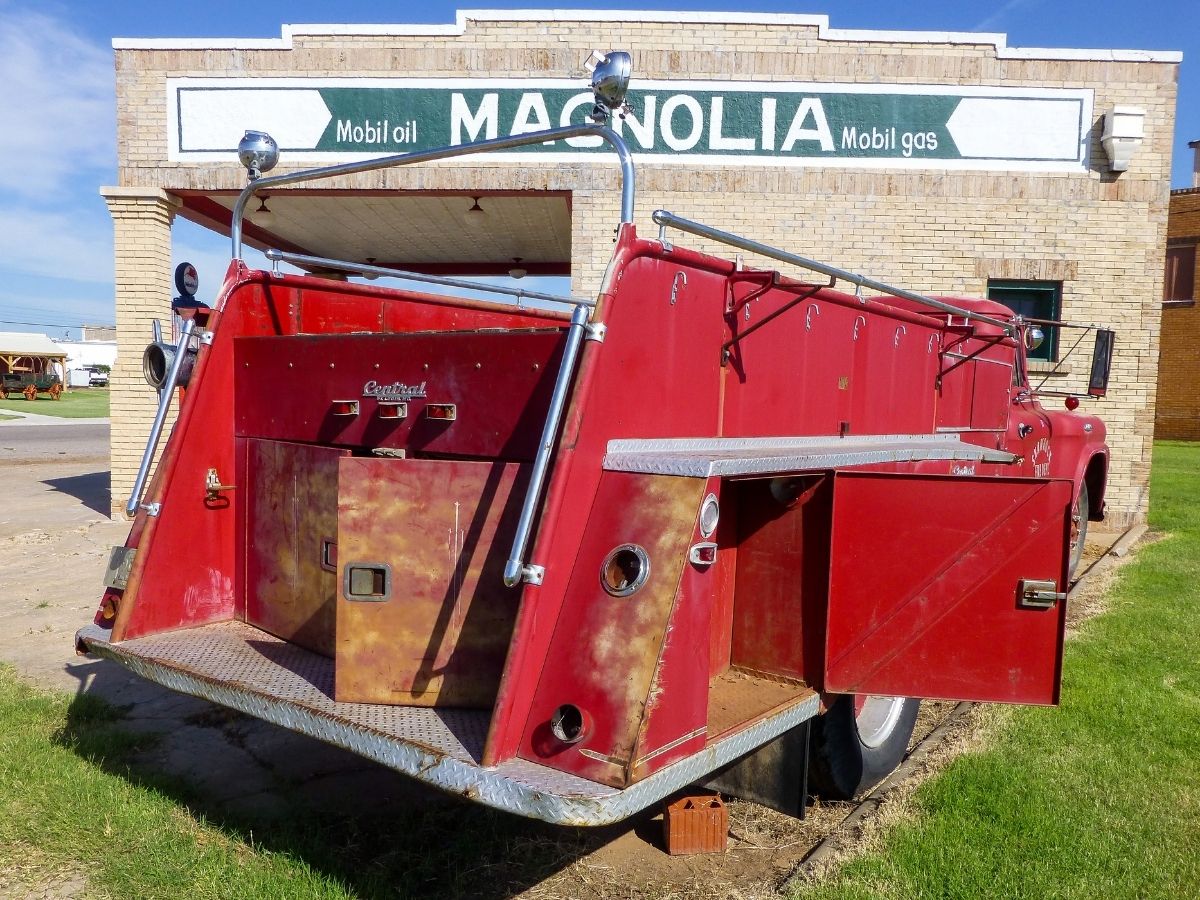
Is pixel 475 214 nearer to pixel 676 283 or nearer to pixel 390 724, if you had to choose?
pixel 676 283

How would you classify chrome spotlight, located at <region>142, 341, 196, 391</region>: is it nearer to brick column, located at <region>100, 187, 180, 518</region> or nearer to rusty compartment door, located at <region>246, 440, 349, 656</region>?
rusty compartment door, located at <region>246, 440, 349, 656</region>

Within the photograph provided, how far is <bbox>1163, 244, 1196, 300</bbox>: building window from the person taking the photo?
2716cm

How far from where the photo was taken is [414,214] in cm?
1172

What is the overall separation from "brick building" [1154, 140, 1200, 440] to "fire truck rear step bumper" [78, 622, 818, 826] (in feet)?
97.7

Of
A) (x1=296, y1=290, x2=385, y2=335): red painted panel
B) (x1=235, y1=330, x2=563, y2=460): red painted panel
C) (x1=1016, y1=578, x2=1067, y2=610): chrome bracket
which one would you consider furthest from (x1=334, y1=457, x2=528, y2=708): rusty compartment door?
(x1=1016, y1=578, x2=1067, y2=610): chrome bracket

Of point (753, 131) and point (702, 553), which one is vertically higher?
point (753, 131)

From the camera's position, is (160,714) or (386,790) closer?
(386,790)

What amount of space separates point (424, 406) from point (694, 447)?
3.08 ft

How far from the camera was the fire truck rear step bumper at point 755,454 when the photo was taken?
8.34ft

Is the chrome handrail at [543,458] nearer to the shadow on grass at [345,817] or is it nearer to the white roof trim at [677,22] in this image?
the shadow on grass at [345,817]

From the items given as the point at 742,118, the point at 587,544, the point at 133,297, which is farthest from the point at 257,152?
the point at 133,297

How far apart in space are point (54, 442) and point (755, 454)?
23.5 m

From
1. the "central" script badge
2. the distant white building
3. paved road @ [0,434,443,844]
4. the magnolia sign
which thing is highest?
the magnolia sign

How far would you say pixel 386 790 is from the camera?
3.91 meters
